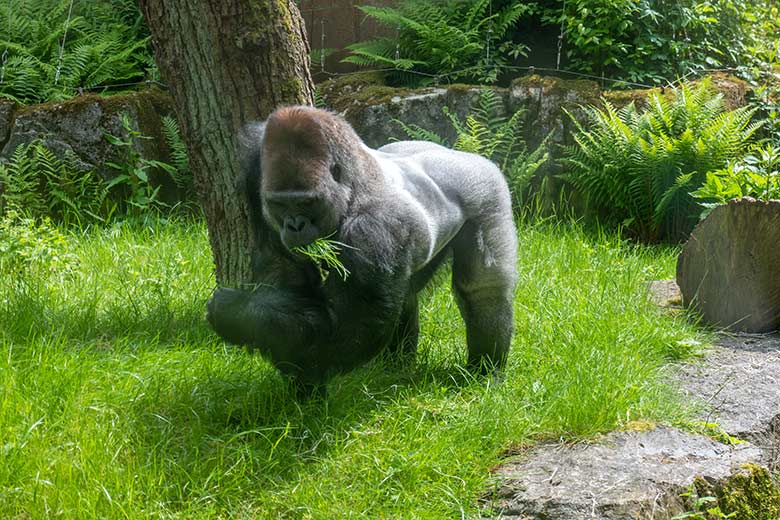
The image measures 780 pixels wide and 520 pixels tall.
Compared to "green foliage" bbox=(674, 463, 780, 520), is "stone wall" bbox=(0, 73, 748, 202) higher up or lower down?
higher up

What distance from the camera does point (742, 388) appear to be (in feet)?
13.4

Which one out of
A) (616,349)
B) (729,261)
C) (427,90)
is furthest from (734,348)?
(427,90)

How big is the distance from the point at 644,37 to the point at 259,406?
5.06 metres

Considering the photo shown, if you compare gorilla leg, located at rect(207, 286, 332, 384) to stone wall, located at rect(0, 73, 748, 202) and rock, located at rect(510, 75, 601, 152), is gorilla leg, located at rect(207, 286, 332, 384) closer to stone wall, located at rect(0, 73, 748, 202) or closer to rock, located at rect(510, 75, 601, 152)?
stone wall, located at rect(0, 73, 748, 202)

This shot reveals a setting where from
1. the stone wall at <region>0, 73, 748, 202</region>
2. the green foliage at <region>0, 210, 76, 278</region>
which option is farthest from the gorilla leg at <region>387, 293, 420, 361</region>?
the stone wall at <region>0, 73, 748, 202</region>

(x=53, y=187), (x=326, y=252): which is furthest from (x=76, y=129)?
(x=326, y=252)

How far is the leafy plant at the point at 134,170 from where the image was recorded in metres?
6.44

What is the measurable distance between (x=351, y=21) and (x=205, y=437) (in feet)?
17.7

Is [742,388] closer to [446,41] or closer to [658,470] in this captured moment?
[658,470]

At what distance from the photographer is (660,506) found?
3107 millimetres

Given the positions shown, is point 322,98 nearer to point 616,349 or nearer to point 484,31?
point 484,31

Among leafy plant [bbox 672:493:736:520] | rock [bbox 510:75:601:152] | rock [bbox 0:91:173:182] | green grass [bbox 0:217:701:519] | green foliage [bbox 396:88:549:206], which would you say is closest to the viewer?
green grass [bbox 0:217:701:519]

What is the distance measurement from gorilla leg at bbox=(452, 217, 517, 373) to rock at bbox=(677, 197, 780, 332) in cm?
133

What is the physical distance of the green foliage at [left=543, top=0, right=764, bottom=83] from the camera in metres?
7.04
